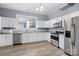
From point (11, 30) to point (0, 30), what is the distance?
743 mm

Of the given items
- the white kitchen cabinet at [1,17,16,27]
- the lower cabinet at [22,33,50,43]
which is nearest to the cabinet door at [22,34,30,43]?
the lower cabinet at [22,33,50,43]

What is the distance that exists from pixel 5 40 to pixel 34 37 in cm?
211

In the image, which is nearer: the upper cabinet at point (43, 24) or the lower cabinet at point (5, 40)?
the lower cabinet at point (5, 40)

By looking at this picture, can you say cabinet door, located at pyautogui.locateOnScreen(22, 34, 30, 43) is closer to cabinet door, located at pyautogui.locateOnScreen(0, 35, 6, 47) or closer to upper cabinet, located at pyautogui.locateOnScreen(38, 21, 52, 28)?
cabinet door, located at pyautogui.locateOnScreen(0, 35, 6, 47)

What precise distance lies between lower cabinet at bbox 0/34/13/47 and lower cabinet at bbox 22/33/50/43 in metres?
0.91

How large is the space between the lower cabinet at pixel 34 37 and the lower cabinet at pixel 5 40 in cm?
91

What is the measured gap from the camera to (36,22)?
643 centimetres

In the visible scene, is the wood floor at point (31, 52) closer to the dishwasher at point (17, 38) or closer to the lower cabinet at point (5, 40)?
the lower cabinet at point (5, 40)

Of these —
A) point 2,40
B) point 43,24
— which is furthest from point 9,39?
point 43,24

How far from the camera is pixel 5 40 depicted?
4422 millimetres

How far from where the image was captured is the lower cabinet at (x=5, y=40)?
4306mm

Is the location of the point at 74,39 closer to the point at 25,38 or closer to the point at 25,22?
the point at 25,38

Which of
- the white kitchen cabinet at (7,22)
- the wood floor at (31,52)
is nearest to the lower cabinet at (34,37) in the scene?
the white kitchen cabinet at (7,22)

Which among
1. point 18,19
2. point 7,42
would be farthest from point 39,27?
point 7,42
